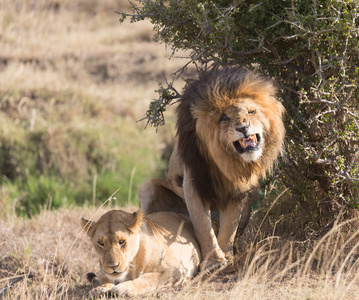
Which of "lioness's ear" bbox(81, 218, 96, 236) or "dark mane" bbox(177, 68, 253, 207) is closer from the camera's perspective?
"lioness's ear" bbox(81, 218, 96, 236)

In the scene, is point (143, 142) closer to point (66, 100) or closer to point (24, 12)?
point (66, 100)

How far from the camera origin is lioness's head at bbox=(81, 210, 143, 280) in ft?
12.8

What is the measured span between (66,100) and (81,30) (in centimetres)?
582

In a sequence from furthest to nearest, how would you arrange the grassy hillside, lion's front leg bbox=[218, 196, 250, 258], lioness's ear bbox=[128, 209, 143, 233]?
1. the grassy hillside
2. lion's front leg bbox=[218, 196, 250, 258]
3. lioness's ear bbox=[128, 209, 143, 233]

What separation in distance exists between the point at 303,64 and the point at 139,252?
1.92 meters

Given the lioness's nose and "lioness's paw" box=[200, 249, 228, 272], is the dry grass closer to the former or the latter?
"lioness's paw" box=[200, 249, 228, 272]

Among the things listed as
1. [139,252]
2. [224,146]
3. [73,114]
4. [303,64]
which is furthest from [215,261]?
[73,114]

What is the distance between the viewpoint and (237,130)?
405cm

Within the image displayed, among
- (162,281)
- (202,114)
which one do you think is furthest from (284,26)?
(162,281)

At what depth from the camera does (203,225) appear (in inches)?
183

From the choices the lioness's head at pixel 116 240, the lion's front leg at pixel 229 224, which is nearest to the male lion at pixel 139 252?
the lioness's head at pixel 116 240

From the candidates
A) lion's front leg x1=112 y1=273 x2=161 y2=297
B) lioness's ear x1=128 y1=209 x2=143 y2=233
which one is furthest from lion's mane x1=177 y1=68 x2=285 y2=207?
lion's front leg x1=112 y1=273 x2=161 y2=297

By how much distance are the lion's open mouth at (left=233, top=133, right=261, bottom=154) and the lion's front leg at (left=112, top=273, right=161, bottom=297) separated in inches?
39.3

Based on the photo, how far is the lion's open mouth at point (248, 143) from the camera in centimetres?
412
